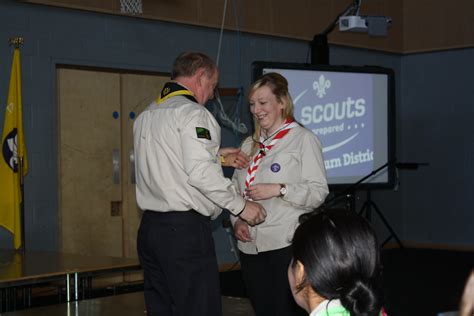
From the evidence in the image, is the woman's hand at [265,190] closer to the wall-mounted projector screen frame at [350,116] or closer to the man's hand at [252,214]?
the man's hand at [252,214]

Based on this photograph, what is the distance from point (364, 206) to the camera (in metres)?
7.89

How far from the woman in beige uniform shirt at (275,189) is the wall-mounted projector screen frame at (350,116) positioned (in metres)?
2.95

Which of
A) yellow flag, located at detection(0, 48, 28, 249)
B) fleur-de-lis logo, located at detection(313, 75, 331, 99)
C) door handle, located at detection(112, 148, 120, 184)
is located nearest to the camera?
yellow flag, located at detection(0, 48, 28, 249)

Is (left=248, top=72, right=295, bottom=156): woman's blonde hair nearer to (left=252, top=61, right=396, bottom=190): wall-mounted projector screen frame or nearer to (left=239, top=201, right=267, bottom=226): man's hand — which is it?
(left=239, top=201, right=267, bottom=226): man's hand

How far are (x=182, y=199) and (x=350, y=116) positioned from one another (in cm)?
384

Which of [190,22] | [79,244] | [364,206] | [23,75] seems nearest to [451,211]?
[364,206]

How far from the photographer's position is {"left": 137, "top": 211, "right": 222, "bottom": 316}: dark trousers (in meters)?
2.79

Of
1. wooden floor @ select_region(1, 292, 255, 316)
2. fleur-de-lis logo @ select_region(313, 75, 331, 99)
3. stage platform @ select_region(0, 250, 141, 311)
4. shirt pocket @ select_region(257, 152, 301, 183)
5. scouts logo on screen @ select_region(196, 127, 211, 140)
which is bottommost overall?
wooden floor @ select_region(1, 292, 255, 316)

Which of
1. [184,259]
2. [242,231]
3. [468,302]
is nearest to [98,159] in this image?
[242,231]

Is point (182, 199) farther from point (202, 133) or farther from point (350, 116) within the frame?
point (350, 116)

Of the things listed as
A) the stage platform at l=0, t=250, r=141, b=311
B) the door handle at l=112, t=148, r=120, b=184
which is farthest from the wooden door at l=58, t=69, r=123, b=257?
the stage platform at l=0, t=250, r=141, b=311

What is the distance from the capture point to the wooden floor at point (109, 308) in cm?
372

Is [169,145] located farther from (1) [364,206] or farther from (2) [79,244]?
(1) [364,206]

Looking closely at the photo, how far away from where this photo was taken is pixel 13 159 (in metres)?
5.30
